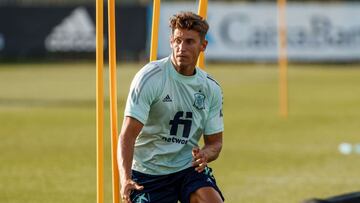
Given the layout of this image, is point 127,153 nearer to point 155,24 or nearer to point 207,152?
point 207,152

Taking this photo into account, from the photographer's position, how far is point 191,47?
7.37m

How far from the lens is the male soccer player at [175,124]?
7.38 metres

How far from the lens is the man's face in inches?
290

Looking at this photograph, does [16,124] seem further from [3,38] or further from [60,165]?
[3,38]

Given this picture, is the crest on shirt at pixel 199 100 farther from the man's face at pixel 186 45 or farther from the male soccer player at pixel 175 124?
the man's face at pixel 186 45

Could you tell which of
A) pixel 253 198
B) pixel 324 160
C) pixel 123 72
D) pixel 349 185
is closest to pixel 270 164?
pixel 324 160

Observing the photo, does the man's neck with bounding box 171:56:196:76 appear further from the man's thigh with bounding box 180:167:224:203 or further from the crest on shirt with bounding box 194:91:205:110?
the man's thigh with bounding box 180:167:224:203

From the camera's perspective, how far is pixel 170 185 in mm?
7801

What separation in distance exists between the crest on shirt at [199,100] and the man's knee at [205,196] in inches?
24.1

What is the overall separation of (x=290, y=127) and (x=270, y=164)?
489 centimetres

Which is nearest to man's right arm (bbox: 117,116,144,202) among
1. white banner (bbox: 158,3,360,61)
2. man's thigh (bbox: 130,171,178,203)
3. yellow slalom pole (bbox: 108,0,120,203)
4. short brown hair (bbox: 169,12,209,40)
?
yellow slalom pole (bbox: 108,0,120,203)

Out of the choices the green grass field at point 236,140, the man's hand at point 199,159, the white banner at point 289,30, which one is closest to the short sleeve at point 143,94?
the man's hand at point 199,159

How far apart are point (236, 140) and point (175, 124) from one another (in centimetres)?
951

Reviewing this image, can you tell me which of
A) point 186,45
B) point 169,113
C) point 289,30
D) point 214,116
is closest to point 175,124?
point 169,113
